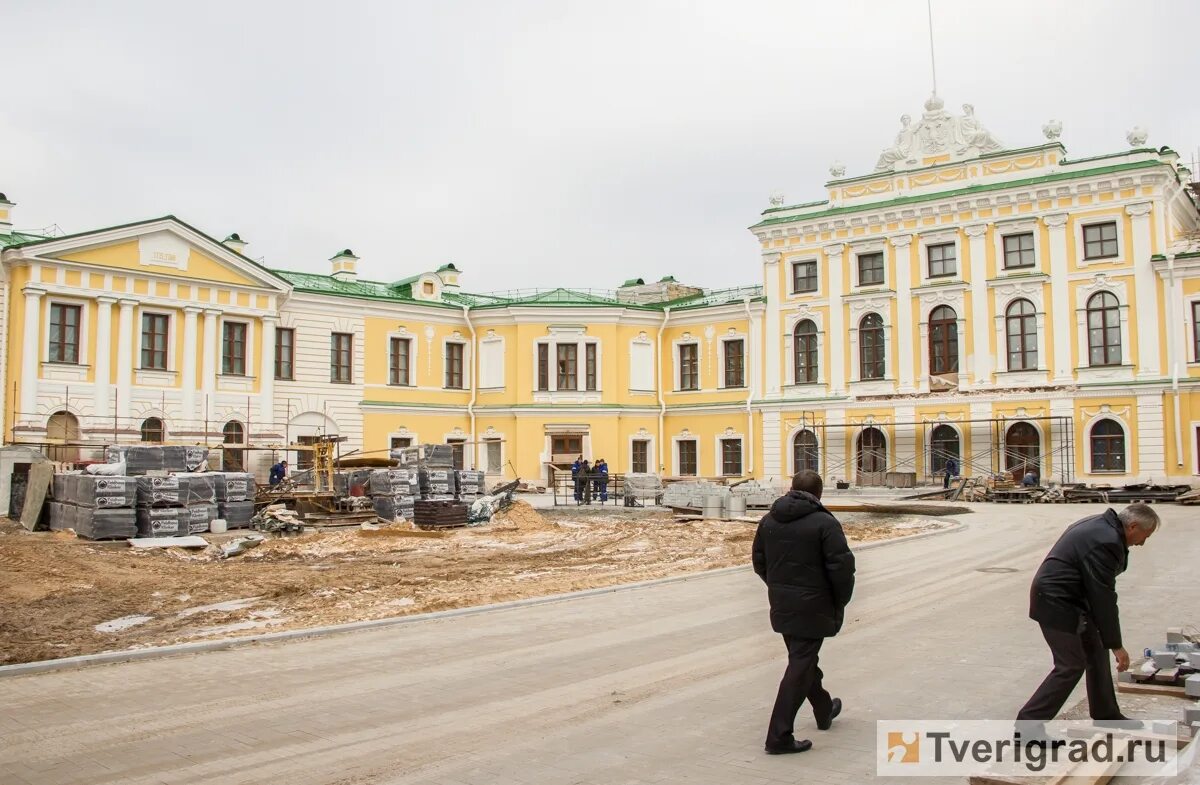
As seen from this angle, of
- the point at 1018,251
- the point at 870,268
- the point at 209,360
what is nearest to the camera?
the point at 209,360

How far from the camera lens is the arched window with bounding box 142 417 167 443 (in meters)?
32.3

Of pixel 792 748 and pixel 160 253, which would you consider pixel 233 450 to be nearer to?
pixel 160 253

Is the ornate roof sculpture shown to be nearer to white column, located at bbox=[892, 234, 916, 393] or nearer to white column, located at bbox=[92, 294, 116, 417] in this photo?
white column, located at bbox=[892, 234, 916, 393]

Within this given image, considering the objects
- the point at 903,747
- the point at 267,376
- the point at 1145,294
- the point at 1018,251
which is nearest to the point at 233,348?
the point at 267,376

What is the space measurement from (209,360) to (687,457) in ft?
62.3

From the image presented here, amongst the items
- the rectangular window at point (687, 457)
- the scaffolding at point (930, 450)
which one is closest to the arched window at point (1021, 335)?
the scaffolding at point (930, 450)

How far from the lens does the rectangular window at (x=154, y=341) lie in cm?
3253

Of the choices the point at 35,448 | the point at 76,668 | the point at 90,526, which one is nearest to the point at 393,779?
the point at 76,668

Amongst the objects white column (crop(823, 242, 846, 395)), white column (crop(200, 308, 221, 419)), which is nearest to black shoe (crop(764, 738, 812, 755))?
white column (crop(200, 308, 221, 419))

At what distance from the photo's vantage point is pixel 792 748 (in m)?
5.72

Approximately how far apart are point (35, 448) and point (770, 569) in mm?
26955

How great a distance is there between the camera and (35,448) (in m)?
27.2

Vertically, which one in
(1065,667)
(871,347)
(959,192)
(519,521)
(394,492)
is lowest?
(519,521)

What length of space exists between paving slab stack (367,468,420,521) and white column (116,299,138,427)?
11.8 metres
